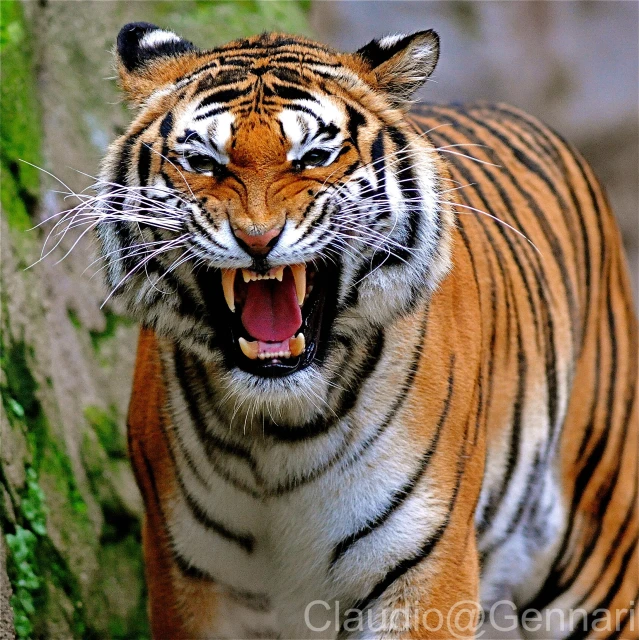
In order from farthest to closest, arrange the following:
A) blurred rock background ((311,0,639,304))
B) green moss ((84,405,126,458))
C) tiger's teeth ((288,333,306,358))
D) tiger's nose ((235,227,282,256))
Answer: blurred rock background ((311,0,639,304)) < green moss ((84,405,126,458)) < tiger's teeth ((288,333,306,358)) < tiger's nose ((235,227,282,256))

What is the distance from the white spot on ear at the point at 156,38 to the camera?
250 centimetres

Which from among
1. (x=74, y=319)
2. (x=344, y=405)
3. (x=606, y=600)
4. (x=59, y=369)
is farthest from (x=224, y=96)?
(x=606, y=600)

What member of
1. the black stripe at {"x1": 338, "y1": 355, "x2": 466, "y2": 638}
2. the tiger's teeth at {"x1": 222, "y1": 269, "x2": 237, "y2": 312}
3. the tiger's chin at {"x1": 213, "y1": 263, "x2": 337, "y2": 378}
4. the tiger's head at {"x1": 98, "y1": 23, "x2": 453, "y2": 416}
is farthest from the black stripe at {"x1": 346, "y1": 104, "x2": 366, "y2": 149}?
the black stripe at {"x1": 338, "y1": 355, "x2": 466, "y2": 638}

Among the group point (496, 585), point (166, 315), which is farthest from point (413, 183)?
point (496, 585)

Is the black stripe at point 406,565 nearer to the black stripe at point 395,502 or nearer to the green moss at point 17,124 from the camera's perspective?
the black stripe at point 395,502

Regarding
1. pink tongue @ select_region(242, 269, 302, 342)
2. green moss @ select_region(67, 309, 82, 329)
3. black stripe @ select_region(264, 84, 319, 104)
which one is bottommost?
green moss @ select_region(67, 309, 82, 329)

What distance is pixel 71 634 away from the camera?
3.06 m

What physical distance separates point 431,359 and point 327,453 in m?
0.32

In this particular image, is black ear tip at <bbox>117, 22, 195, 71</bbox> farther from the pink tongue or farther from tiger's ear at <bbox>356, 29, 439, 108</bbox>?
the pink tongue

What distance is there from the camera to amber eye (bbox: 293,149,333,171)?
2127mm

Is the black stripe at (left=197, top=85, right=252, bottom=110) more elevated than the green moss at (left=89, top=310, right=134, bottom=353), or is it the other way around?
the black stripe at (left=197, top=85, right=252, bottom=110)

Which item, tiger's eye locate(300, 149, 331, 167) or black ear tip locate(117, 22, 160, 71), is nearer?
tiger's eye locate(300, 149, 331, 167)

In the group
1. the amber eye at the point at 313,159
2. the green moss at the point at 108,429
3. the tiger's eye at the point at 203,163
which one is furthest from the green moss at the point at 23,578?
the amber eye at the point at 313,159

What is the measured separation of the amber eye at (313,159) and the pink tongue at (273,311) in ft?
0.70
